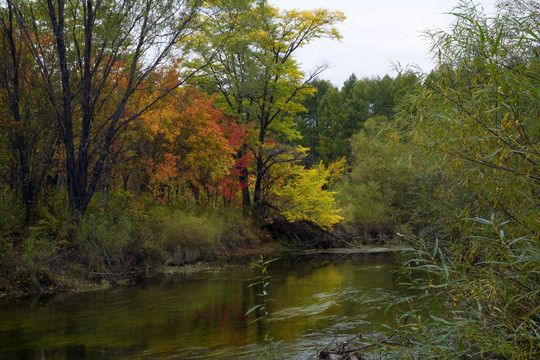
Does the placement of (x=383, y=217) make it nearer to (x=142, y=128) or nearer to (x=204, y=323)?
(x=142, y=128)

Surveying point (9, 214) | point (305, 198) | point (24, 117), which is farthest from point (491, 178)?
point (305, 198)

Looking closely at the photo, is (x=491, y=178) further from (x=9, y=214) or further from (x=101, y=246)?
(x=9, y=214)

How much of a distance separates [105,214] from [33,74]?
459 centimetres

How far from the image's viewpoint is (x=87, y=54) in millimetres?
13156

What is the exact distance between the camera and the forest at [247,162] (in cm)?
388

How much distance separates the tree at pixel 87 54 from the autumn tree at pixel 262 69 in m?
8.22

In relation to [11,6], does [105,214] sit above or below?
below

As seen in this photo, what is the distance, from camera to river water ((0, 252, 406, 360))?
7.12 m

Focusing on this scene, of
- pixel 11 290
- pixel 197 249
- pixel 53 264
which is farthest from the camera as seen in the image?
pixel 197 249

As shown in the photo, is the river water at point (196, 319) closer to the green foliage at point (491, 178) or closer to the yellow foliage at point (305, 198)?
the green foliage at point (491, 178)

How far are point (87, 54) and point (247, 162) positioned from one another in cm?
1135

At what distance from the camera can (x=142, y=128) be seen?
16.1m

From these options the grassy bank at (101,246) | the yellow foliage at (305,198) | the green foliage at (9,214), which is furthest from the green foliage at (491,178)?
the yellow foliage at (305,198)

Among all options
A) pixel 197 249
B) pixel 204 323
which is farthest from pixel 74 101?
pixel 204 323
